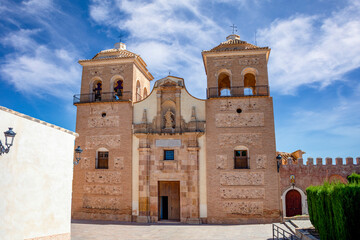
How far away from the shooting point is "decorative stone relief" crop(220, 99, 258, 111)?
17.4 metres

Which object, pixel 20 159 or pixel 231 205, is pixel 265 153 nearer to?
pixel 231 205

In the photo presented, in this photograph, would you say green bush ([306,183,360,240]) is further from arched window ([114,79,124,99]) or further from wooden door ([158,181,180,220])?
arched window ([114,79,124,99])

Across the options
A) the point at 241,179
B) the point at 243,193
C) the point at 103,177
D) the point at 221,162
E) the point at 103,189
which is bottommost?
the point at 243,193

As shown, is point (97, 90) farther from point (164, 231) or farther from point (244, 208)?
point (244, 208)

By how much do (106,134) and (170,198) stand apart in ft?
17.5

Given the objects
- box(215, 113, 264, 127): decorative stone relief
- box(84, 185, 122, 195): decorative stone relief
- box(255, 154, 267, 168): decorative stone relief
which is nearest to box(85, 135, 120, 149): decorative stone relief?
box(84, 185, 122, 195): decorative stone relief

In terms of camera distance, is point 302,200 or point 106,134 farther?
point 302,200

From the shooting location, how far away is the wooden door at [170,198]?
681 inches

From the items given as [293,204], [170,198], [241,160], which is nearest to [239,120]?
[241,160]

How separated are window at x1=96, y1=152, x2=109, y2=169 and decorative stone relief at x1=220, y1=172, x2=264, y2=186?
22.3ft

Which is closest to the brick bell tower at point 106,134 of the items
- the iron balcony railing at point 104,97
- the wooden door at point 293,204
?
the iron balcony railing at point 104,97

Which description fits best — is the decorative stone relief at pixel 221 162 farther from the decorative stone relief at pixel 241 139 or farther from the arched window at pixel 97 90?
the arched window at pixel 97 90

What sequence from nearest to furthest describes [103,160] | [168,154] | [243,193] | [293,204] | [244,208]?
[244,208]
[243,193]
[168,154]
[103,160]
[293,204]

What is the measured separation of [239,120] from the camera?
1730 centimetres
